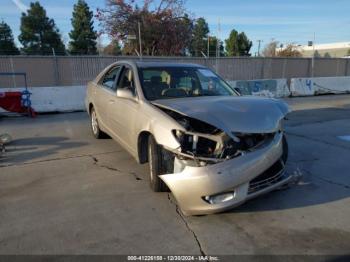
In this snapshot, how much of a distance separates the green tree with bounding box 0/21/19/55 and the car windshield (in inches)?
1847

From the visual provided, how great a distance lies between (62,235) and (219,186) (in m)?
1.60

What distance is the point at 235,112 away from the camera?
11.6 feet

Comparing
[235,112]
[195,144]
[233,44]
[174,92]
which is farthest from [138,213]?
[233,44]

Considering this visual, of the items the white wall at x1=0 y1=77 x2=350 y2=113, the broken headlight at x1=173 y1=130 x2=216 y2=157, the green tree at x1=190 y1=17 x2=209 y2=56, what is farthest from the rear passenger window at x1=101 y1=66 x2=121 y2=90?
the green tree at x1=190 y1=17 x2=209 y2=56

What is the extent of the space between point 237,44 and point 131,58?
43.2m

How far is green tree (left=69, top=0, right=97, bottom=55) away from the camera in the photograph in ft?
162

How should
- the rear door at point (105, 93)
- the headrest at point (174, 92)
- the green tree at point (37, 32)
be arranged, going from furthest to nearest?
the green tree at point (37, 32) → the rear door at point (105, 93) → the headrest at point (174, 92)

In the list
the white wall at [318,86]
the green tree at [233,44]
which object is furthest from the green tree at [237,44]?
the white wall at [318,86]

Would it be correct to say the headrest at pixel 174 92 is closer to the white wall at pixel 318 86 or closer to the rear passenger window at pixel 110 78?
the rear passenger window at pixel 110 78

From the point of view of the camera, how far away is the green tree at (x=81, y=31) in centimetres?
4947

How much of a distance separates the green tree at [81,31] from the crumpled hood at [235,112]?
4844 cm

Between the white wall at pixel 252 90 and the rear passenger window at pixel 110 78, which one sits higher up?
the rear passenger window at pixel 110 78

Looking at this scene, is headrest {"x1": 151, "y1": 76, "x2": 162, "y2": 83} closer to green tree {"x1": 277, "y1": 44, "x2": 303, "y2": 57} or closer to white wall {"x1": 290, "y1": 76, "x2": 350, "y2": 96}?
white wall {"x1": 290, "y1": 76, "x2": 350, "y2": 96}

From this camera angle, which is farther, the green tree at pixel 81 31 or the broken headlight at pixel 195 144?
the green tree at pixel 81 31
